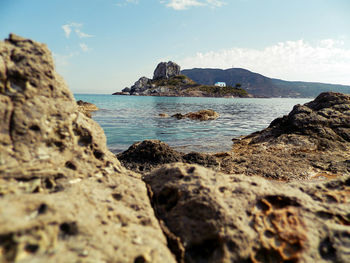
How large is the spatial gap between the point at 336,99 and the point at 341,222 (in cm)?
1269

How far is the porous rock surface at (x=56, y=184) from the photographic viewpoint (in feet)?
5.90

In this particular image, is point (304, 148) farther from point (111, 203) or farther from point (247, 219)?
point (111, 203)

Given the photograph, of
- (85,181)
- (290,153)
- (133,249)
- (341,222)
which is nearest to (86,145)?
(85,181)

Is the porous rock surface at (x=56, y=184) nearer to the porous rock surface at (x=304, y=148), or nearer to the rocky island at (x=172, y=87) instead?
the porous rock surface at (x=304, y=148)

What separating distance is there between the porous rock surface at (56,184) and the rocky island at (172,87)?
5801 inches

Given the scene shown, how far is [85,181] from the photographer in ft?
8.85

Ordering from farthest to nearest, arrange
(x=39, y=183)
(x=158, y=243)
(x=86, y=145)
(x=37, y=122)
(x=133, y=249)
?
(x=86, y=145)
(x=37, y=122)
(x=39, y=183)
(x=158, y=243)
(x=133, y=249)

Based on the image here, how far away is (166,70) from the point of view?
186 metres

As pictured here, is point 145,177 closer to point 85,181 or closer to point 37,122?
point 85,181

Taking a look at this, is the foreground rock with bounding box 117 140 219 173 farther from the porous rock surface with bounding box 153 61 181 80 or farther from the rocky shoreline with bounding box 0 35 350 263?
the porous rock surface with bounding box 153 61 181 80

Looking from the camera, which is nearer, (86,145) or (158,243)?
(158,243)

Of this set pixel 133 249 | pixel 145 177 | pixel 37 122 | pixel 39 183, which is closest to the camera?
pixel 133 249

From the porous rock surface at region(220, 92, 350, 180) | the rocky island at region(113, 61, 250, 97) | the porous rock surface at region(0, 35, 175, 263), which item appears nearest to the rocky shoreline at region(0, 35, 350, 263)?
the porous rock surface at region(0, 35, 175, 263)

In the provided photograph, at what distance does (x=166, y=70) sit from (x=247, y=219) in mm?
191883
